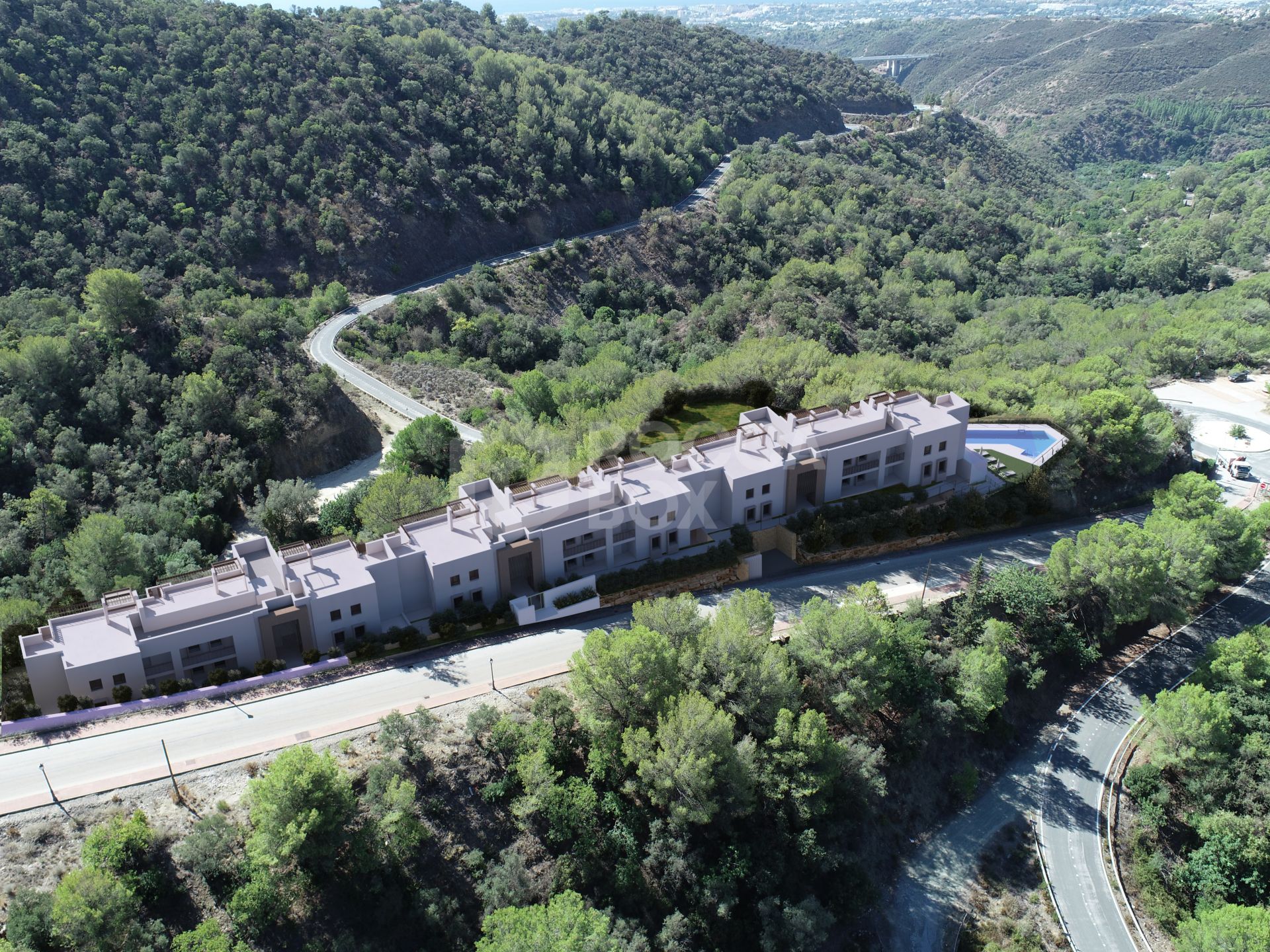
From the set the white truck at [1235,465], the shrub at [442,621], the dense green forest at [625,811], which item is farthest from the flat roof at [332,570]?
the white truck at [1235,465]

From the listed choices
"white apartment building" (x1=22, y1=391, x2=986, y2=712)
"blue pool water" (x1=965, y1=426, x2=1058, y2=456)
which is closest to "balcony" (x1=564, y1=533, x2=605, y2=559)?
"white apartment building" (x1=22, y1=391, x2=986, y2=712)

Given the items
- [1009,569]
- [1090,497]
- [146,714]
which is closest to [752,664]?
[1009,569]

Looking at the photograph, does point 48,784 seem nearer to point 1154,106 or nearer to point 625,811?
point 625,811

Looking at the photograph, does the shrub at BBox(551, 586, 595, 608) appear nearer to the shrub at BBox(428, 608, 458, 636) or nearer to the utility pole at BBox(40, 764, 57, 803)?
the shrub at BBox(428, 608, 458, 636)

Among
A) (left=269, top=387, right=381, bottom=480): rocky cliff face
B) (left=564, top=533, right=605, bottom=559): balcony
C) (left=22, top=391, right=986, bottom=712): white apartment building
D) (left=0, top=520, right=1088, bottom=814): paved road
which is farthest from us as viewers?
(left=269, top=387, right=381, bottom=480): rocky cliff face

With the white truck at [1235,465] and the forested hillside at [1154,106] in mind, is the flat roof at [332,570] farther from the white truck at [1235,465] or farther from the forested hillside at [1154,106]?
the forested hillside at [1154,106]

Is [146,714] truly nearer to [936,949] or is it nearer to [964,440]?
[936,949]
